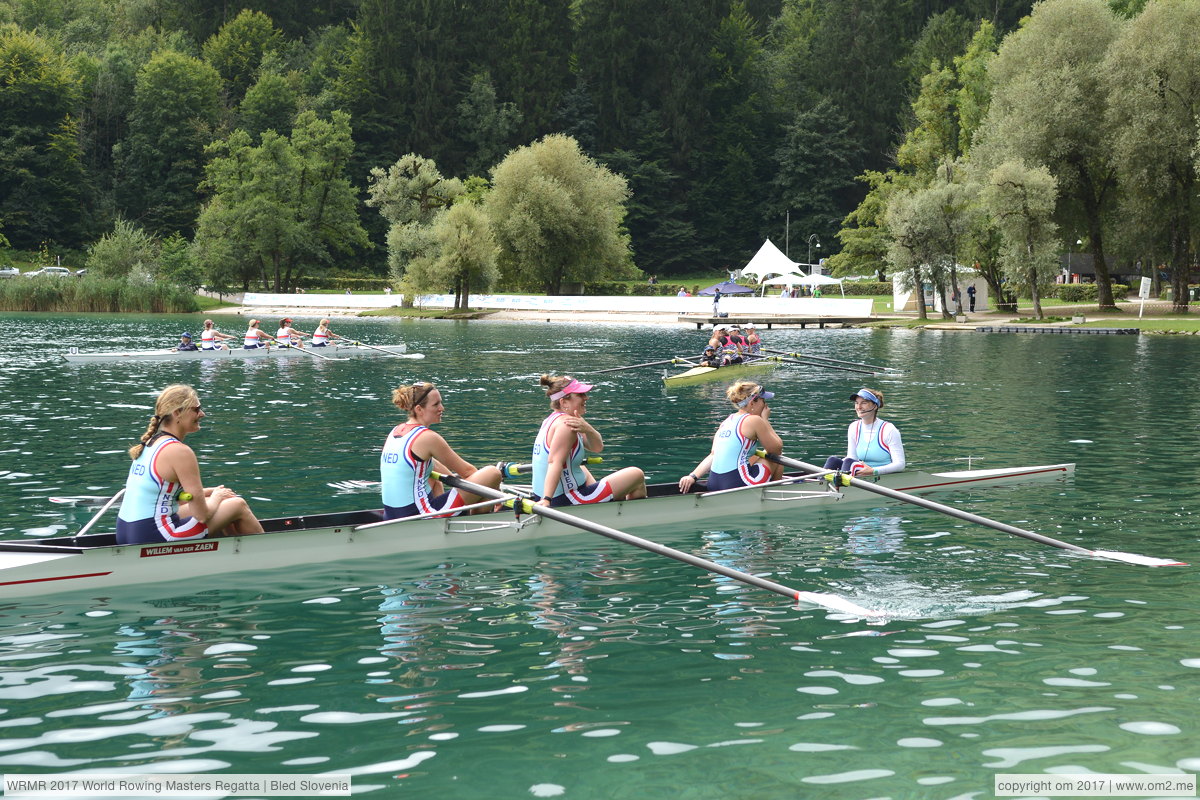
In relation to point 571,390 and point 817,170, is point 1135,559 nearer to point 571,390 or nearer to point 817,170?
point 571,390

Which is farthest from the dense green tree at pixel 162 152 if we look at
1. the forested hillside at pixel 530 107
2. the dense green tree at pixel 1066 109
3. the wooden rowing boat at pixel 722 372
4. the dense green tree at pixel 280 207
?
the wooden rowing boat at pixel 722 372

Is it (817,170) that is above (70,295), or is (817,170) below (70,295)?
above

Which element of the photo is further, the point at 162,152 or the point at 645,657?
the point at 162,152

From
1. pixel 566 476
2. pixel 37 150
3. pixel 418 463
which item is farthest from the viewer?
pixel 37 150

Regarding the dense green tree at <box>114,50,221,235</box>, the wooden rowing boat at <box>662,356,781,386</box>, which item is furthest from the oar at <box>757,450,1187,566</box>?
the dense green tree at <box>114,50,221,235</box>

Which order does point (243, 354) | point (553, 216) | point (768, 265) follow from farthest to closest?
1. point (768, 265)
2. point (553, 216)
3. point (243, 354)

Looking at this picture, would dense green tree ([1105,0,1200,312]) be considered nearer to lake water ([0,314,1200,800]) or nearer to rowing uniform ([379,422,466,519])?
lake water ([0,314,1200,800])

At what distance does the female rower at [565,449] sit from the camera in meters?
13.2

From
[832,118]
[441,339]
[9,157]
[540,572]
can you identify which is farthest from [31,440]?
[832,118]

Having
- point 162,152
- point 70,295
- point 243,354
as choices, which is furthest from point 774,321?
point 162,152

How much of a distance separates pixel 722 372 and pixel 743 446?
835 inches

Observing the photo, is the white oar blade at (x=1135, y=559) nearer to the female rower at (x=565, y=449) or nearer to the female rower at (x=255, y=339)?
the female rower at (x=565, y=449)

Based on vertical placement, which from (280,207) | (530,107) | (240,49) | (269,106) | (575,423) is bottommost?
(575,423)

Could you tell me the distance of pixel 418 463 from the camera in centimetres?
1283
